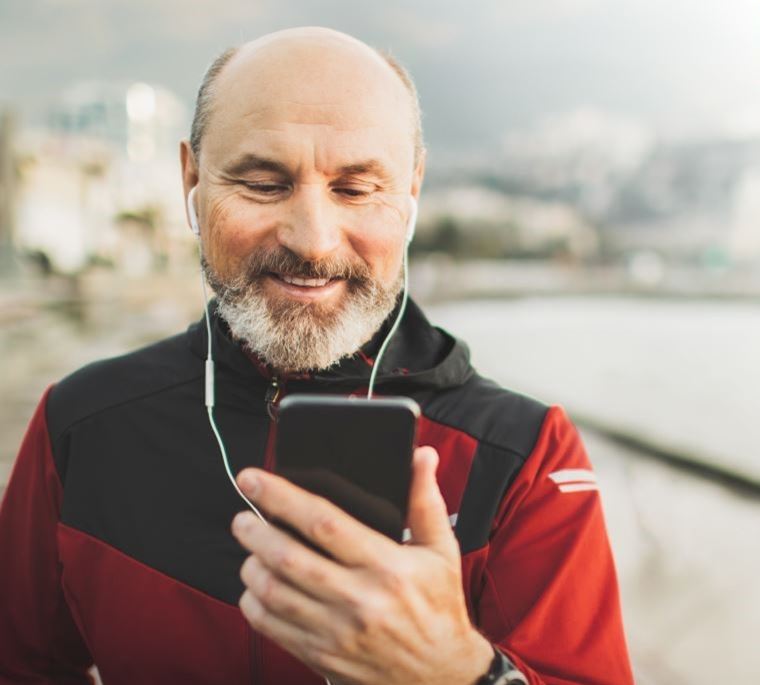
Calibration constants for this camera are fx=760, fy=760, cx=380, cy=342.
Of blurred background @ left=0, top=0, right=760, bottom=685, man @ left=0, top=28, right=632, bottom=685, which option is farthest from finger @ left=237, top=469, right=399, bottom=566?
blurred background @ left=0, top=0, right=760, bottom=685

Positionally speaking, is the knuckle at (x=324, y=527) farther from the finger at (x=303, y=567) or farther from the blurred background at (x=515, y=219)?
the blurred background at (x=515, y=219)

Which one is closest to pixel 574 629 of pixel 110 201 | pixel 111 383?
pixel 111 383

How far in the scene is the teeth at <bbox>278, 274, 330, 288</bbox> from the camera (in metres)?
1.01

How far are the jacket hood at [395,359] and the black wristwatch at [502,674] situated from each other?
429mm

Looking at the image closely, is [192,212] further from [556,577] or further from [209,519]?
[556,577]

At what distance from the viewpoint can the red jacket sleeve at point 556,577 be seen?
0.88 metres

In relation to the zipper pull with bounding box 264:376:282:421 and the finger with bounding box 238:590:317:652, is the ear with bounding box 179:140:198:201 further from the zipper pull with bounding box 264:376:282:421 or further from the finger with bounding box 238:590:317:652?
the finger with bounding box 238:590:317:652

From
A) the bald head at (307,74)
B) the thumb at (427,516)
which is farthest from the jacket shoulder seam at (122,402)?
the thumb at (427,516)

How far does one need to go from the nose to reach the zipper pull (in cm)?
22

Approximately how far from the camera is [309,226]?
96 cm

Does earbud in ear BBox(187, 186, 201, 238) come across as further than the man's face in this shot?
Yes

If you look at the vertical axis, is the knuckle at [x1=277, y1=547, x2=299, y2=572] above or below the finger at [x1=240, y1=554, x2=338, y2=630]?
above

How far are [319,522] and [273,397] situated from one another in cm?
53

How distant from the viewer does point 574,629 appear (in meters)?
0.90
